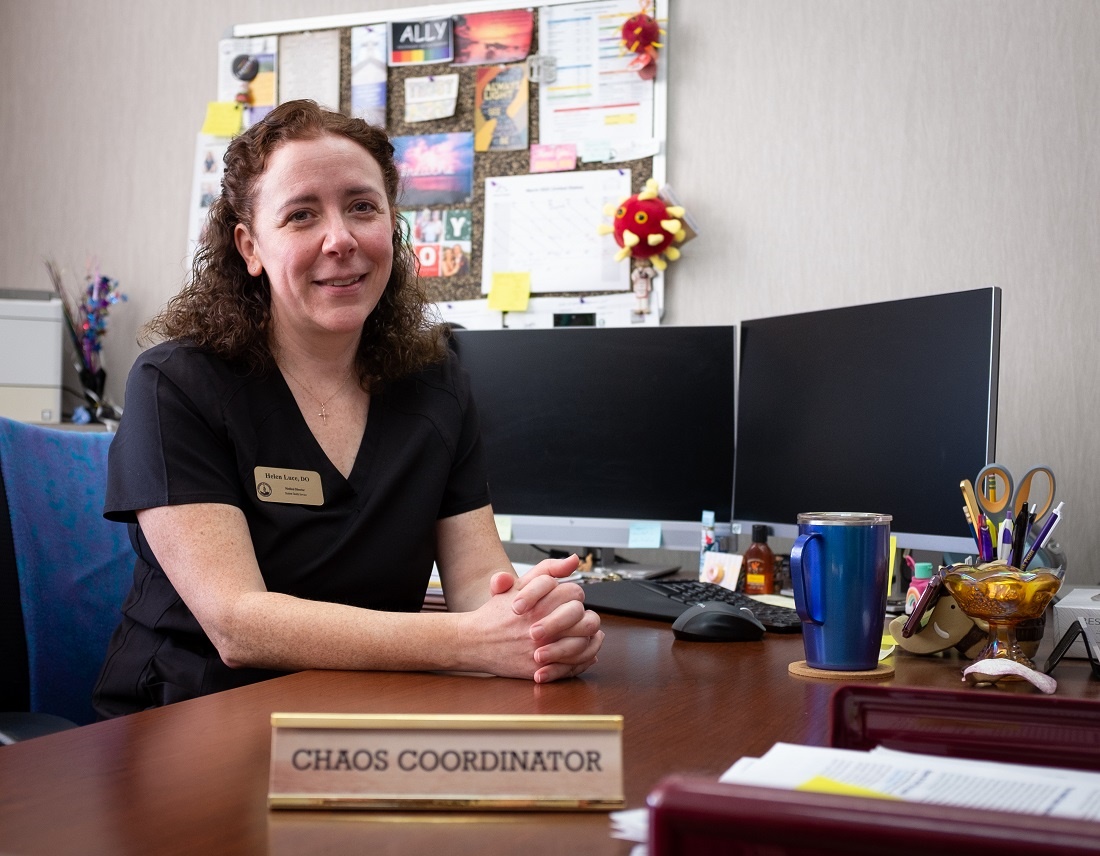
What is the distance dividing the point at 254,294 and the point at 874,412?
895 millimetres

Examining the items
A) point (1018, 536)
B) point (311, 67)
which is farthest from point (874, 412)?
point (311, 67)

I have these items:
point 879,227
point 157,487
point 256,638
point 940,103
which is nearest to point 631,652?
point 256,638

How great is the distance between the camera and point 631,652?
1155 millimetres

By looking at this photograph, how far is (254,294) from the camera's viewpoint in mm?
1434

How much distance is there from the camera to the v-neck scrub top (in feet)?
3.87

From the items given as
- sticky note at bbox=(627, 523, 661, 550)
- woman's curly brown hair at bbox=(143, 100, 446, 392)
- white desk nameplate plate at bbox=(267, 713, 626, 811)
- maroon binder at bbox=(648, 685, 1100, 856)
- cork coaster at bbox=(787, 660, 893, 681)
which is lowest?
cork coaster at bbox=(787, 660, 893, 681)

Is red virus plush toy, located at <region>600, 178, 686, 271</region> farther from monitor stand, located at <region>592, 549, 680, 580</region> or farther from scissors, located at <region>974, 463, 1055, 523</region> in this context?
scissors, located at <region>974, 463, 1055, 523</region>

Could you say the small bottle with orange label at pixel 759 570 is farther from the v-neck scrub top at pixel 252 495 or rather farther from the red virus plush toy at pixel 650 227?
the red virus plush toy at pixel 650 227

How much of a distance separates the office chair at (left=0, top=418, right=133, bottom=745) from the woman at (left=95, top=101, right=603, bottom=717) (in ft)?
0.37

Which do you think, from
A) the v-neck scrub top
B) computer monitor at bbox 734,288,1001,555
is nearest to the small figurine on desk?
computer monitor at bbox 734,288,1001,555

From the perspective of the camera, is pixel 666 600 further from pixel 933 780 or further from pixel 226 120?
pixel 226 120

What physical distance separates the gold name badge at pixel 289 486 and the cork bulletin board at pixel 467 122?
4.30 ft

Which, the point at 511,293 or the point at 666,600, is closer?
the point at 666,600

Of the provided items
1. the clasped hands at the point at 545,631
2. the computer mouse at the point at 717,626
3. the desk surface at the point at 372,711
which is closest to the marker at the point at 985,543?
the desk surface at the point at 372,711
